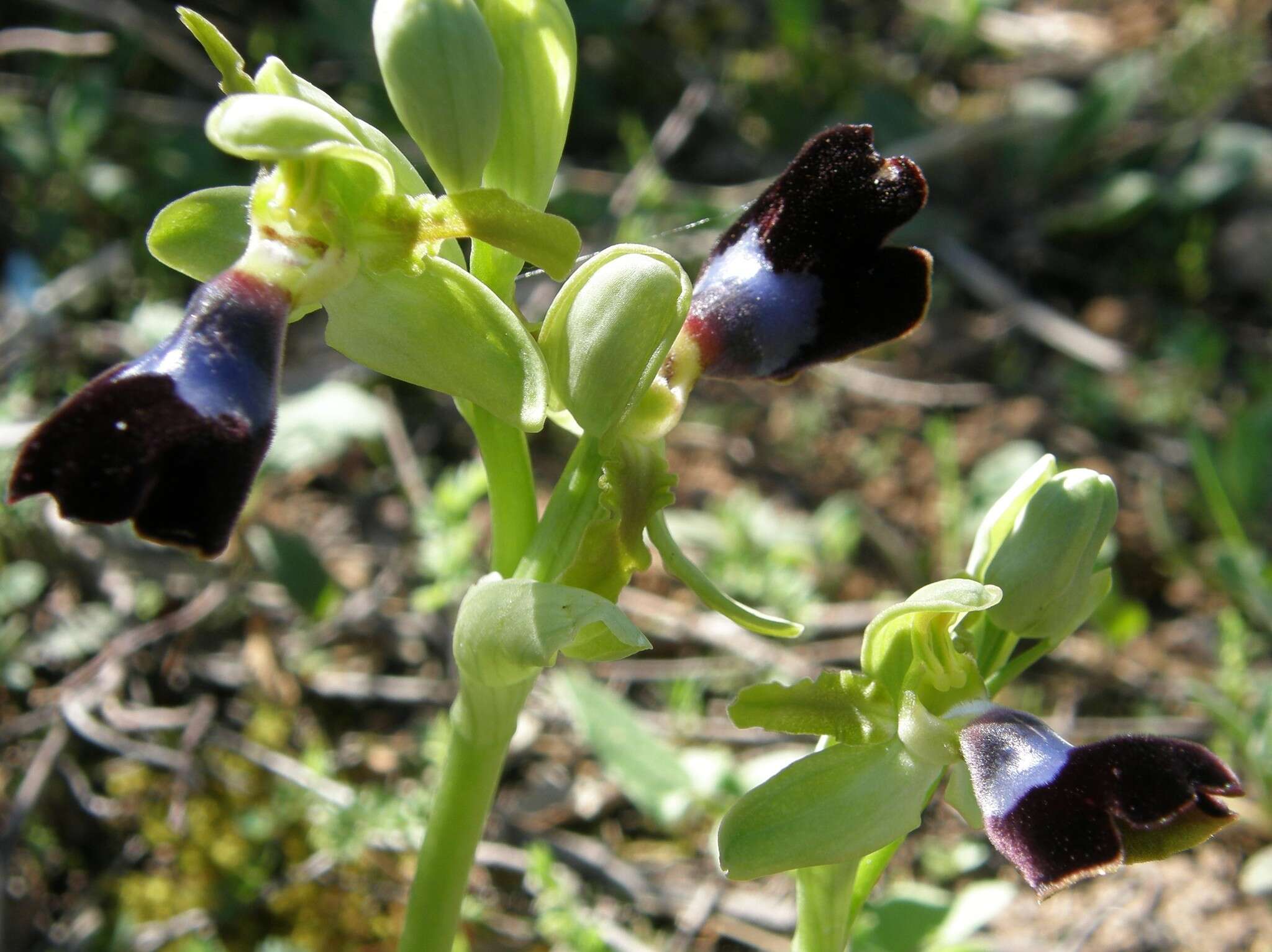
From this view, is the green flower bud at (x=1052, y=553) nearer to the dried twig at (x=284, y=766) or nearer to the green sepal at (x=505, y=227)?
the green sepal at (x=505, y=227)

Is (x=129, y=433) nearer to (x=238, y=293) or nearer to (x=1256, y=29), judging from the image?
(x=238, y=293)

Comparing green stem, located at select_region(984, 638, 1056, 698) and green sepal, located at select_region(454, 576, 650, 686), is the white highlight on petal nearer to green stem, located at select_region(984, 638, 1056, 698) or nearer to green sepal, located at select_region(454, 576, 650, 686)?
green stem, located at select_region(984, 638, 1056, 698)

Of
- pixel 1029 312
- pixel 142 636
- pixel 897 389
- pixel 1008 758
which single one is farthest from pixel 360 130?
pixel 1029 312

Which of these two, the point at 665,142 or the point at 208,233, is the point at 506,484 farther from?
the point at 665,142

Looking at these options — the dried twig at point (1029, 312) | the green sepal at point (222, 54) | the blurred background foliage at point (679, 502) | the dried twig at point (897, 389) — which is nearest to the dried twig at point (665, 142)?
the blurred background foliage at point (679, 502)

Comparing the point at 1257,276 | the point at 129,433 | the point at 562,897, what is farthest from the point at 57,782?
the point at 1257,276

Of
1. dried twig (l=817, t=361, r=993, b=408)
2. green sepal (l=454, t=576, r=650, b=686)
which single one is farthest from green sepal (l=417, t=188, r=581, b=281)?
dried twig (l=817, t=361, r=993, b=408)
